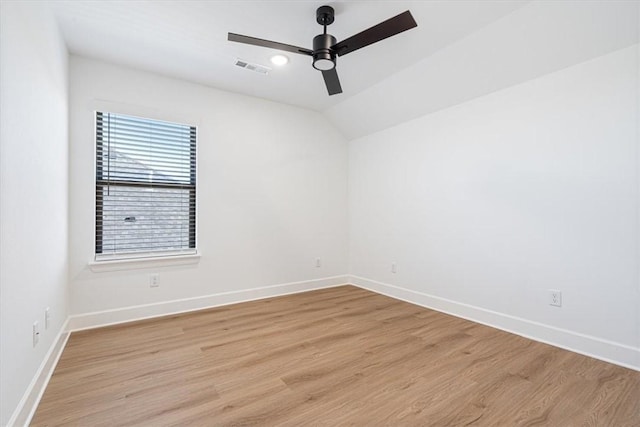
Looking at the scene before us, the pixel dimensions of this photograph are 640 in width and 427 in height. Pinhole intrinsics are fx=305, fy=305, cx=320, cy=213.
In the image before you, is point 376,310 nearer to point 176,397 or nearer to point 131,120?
point 176,397

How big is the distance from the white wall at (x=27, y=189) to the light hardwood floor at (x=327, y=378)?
0.39 metres

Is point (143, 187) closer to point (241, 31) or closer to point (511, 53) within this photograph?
point (241, 31)

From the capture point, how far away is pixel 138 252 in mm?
3150

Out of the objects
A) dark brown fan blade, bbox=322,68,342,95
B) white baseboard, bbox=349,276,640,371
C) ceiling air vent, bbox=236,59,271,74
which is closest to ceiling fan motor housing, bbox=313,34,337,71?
dark brown fan blade, bbox=322,68,342,95

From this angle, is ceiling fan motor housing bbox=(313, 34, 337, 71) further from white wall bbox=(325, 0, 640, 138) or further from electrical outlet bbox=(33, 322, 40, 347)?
electrical outlet bbox=(33, 322, 40, 347)

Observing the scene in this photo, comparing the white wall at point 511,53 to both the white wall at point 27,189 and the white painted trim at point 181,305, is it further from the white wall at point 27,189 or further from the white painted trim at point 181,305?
the white wall at point 27,189

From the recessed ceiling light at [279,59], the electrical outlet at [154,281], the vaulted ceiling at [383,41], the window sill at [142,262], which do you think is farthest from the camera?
the electrical outlet at [154,281]

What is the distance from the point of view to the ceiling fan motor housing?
2.21 m

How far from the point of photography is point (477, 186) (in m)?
3.12

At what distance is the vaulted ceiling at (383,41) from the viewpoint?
217 centimetres

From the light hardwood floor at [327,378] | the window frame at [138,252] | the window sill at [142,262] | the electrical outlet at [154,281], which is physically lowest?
the light hardwood floor at [327,378]

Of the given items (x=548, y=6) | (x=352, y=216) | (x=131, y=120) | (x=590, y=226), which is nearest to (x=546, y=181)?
(x=590, y=226)

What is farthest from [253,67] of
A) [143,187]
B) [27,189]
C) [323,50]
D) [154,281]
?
[154,281]

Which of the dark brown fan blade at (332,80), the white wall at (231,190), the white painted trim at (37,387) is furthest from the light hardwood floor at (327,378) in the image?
the dark brown fan blade at (332,80)
